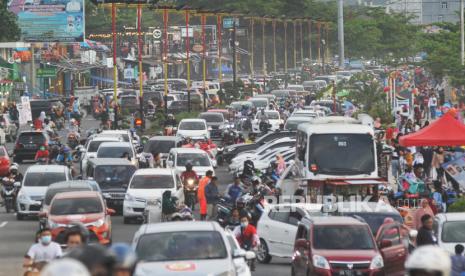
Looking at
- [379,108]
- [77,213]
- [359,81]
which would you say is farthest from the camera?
[359,81]

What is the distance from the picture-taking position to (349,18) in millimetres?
165125

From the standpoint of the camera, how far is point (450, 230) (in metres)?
21.6

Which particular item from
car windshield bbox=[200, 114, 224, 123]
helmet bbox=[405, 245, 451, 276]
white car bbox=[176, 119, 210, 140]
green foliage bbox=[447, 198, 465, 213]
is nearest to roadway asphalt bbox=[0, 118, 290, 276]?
green foliage bbox=[447, 198, 465, 213]

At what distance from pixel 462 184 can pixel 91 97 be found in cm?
6949

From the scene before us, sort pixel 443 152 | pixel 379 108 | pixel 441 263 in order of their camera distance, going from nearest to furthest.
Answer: pixel 441 263, pixel 443 152, pixel 379 108

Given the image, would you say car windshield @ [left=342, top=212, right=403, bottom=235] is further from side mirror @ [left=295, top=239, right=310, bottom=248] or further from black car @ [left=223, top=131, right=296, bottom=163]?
black car @ [left=223, top=131, right=296, bottom=163]

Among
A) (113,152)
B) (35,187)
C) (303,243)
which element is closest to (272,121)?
(113,152)

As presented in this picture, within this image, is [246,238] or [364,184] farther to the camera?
[364,184]

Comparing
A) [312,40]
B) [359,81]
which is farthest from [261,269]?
[312,40]

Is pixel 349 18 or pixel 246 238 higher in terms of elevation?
pixel 349 18

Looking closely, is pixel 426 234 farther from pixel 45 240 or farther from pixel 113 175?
pixel 113 175

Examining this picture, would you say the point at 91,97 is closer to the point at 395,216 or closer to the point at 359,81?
the point at 359,81

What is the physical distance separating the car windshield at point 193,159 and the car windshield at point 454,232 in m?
23.2

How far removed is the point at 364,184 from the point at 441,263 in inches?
950
